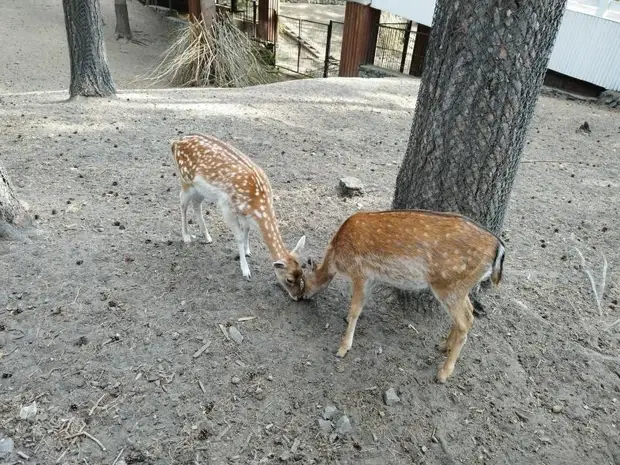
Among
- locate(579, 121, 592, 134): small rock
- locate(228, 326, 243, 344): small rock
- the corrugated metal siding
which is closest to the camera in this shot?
locate(228, 326, 243, 344): small rock

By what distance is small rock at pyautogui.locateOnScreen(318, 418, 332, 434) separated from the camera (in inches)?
108

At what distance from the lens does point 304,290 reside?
3598 millimetres

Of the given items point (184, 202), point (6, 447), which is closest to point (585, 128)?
point (184, 202)

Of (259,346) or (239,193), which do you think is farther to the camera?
(239,193)

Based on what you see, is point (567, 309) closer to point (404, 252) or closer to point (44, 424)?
point (404, 252)

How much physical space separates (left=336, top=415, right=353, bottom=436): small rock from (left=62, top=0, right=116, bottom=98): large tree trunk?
6895 mm

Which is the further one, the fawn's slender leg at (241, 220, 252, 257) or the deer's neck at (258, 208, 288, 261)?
the fawn's slender leg at (241, 220, 252, 257)

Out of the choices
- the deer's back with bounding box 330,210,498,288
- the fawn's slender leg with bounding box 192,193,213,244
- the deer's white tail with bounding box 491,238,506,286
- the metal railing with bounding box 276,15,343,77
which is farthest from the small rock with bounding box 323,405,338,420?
the metal railing with bounding box 276,15,343,77

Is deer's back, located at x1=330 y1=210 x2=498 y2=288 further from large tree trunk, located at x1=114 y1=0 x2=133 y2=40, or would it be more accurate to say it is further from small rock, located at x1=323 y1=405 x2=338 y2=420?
large tree trunk, located at x1=114 y1=0 x2=133 y2=40

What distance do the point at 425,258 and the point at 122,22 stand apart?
56.3ft

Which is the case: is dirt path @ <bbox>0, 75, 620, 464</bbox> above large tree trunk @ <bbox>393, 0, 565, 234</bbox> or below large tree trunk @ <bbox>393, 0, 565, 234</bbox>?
below

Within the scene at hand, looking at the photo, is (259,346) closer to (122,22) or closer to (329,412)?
(329,412)

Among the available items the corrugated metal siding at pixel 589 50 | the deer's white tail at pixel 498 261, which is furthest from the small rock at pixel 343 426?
the corrugated metal siding at pixel 589 50

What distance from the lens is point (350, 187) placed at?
5270 millimetres
